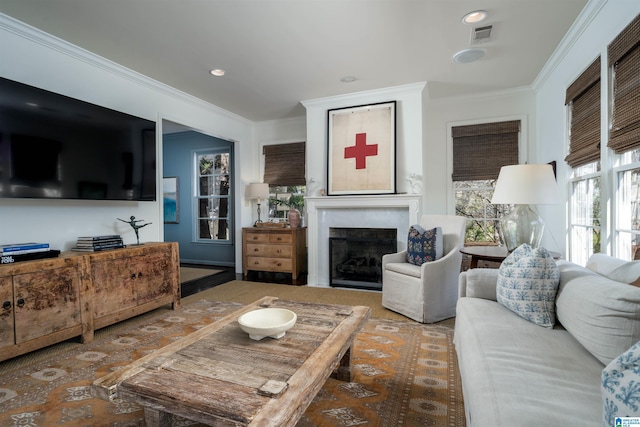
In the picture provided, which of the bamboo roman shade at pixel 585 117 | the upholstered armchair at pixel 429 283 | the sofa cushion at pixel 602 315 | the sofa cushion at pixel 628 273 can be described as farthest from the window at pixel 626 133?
the upholstered armchair at pixel 429 283

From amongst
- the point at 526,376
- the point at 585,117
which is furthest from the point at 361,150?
the point at 526,376

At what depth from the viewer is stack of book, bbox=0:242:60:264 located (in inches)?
82.0

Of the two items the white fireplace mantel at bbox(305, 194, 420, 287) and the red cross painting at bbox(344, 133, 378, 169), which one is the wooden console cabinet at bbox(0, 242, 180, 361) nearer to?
the white fireplace mantel at bbox(305, 194, 420, 287)

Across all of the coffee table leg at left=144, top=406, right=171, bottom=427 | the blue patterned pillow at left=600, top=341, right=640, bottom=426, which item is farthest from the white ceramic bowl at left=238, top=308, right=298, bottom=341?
the blue patterned pillow at left=600, top=341, right=640, bottom=426

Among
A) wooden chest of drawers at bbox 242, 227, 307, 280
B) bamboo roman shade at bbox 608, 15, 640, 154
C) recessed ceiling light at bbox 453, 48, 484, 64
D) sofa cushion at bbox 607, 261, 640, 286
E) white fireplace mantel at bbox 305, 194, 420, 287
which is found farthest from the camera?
wooden chest of drawers at bbox 242, 227, 307, 280

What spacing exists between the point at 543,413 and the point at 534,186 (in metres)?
1.90

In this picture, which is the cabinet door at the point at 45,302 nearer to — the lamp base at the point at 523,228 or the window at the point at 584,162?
the lamp base at the point at 523,228

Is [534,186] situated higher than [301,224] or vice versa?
[534,186]

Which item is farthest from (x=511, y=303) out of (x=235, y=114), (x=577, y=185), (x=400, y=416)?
(x=235, y=114)

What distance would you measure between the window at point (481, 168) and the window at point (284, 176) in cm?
222

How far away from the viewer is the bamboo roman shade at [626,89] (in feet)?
→ 5.85

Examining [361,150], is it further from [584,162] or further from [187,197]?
[187,197]

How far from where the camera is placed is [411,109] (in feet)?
12.5

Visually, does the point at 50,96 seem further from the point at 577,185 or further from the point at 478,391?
the point at 577,185
